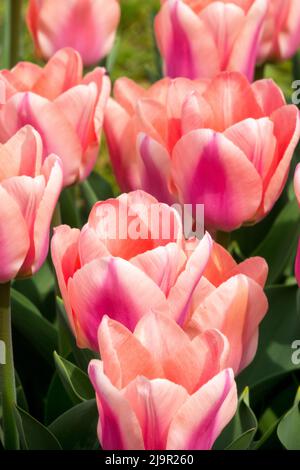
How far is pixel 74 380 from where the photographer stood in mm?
1124

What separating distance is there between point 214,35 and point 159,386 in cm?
70

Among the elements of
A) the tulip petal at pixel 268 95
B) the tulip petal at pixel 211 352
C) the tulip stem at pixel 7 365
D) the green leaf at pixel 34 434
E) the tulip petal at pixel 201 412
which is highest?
the tulip petal at pixel 268 95

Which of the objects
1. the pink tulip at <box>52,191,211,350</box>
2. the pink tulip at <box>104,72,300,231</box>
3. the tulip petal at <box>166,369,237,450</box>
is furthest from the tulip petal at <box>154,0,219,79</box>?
the tulip petal at <box>166,369,237,450</box>

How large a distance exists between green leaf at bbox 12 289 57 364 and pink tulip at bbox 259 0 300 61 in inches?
20.4

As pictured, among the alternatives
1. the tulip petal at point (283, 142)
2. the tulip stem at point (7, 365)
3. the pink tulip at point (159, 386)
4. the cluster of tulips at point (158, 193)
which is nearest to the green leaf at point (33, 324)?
Answer: the cluster of tulips at point (158, 193)

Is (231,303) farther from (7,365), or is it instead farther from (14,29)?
(14,29)

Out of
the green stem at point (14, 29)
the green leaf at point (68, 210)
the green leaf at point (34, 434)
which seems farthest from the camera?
the green stem at point (14, 29)

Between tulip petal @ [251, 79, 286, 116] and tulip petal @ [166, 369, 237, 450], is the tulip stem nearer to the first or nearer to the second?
tulip petal @ [166, 369, 237, 450]

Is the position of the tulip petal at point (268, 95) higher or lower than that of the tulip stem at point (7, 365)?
higher

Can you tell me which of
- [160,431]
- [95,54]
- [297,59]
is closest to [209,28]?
[95,54]

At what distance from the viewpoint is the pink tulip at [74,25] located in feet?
5.09

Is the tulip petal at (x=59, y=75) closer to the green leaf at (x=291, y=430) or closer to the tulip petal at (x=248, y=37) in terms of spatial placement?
the tulip petal at (x=248, y=37)

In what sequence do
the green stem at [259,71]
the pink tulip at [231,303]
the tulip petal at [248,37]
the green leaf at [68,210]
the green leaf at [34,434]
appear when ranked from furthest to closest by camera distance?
the green stem at [259,71] < the green leaf at [68,210] < the tulip petal at [248,37] < the green leaf at [34,434] < the pink tulip at [231,303]

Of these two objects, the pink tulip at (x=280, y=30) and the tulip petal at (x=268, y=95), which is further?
the pink tulip at (x=280, y=30)
